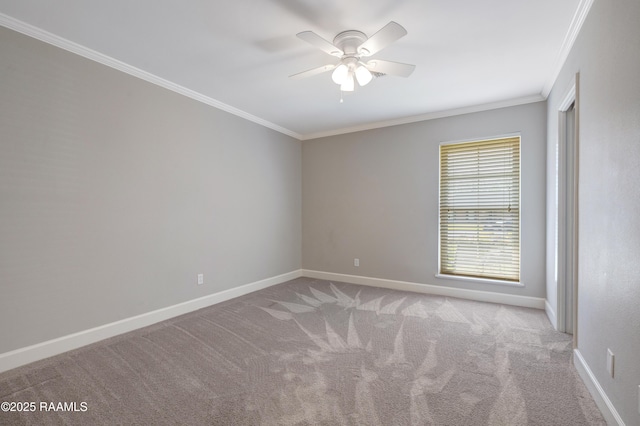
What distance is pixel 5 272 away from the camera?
229 cm

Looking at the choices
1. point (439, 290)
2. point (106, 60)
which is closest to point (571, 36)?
point (439, 290)

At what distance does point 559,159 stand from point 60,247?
15.2 feet

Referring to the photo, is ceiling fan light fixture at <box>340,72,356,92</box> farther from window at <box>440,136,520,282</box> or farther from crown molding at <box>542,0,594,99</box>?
window at <box>440,136,520,282</box>

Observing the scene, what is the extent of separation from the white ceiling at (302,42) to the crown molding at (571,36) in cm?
1

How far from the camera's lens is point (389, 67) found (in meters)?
2.56

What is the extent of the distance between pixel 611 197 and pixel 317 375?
2143 millimetres

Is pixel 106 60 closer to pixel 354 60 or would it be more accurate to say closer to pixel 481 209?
pixel 354 60

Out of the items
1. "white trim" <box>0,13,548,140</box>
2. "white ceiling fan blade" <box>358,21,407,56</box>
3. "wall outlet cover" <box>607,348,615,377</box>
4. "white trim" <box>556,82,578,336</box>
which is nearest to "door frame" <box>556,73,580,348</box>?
"white trim" <box>556,82,578,336</box>

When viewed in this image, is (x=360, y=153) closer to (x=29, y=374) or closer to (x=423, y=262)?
(x=423, y=262)

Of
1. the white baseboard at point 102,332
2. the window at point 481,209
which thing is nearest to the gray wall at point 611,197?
the window at point 481,209

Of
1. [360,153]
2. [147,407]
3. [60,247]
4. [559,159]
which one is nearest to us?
[147,407]

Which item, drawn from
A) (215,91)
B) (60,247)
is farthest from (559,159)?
(60,247)

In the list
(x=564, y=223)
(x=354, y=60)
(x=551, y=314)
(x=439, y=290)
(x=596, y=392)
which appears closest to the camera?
(x=596, y=392)

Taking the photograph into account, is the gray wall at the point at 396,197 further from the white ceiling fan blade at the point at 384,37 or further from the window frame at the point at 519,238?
the white ceiling fan blade at the point at 384,37
